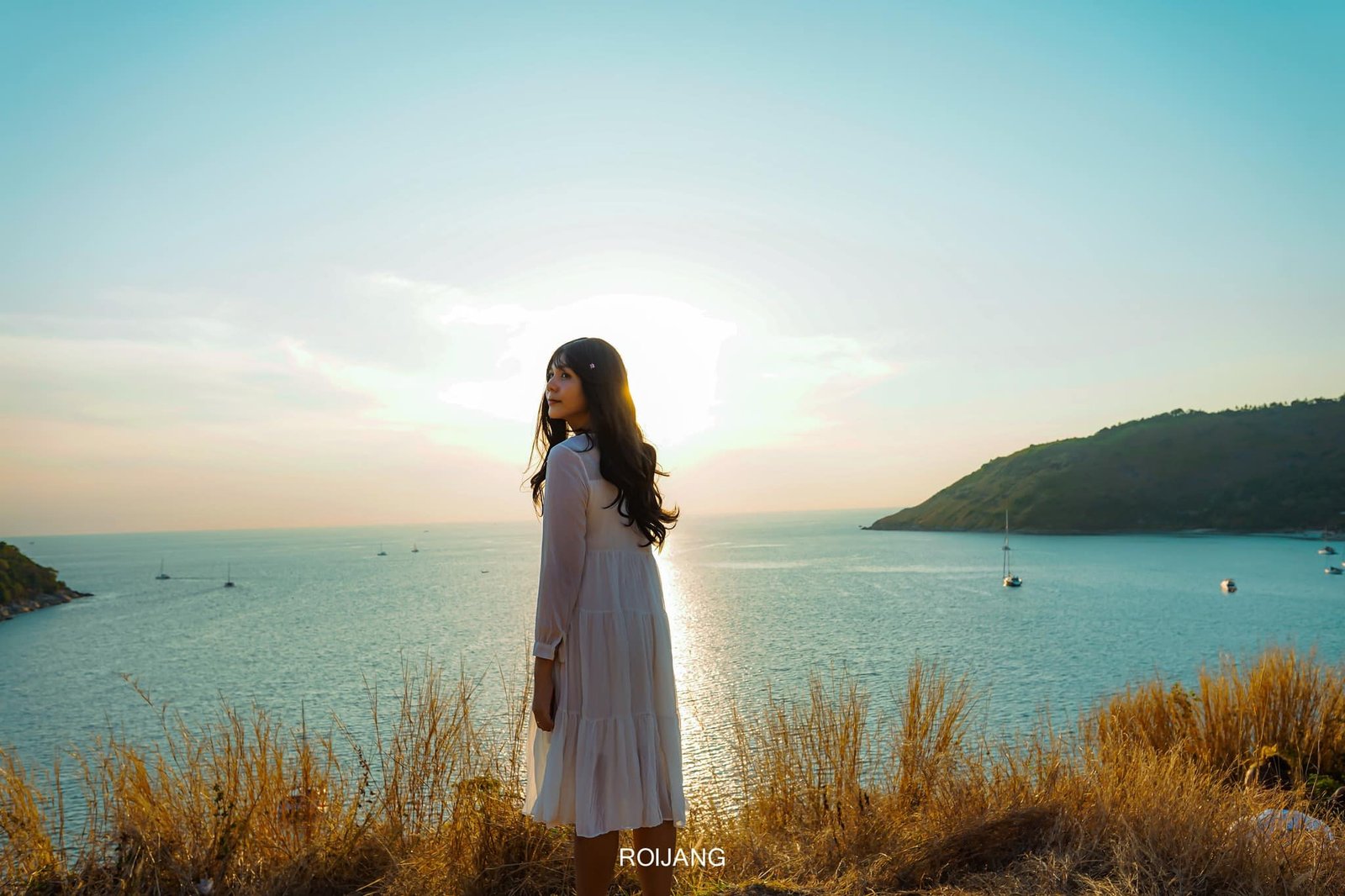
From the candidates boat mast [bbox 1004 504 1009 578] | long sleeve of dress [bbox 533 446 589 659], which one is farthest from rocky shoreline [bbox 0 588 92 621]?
boat mast [bbox 1004 504 1009 578]

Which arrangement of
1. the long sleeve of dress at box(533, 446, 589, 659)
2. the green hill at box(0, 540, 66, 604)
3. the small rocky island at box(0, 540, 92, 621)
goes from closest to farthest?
1. the long sleeve of dress at box(533, 446, 589, 659)
2. the small rocky island at box(0, 540, 92, 621)
3. the green hill at box(0, 540, 66, 604)

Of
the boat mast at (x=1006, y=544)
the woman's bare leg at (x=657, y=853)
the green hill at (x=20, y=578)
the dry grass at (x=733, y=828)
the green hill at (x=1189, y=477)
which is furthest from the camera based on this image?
the green hill at (x=1189, y=477)

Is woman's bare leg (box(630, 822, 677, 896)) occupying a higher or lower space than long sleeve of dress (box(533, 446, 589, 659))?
lower

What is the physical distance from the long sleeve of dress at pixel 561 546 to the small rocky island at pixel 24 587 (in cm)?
6572

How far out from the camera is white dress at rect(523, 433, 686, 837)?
2414 mm

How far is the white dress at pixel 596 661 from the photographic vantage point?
2.41 m

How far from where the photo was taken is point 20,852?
339cm

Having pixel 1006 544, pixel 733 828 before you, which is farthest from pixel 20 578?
pixel 1006 544

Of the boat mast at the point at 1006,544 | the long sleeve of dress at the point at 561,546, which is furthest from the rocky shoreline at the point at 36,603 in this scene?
the boat mast at the point at 1006,544

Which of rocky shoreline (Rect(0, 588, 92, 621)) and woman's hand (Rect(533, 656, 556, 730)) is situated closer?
woman's hand (Rect(533, 656, 556, 730))

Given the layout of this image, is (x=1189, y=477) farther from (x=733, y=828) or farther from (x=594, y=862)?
(x=594, y=862)

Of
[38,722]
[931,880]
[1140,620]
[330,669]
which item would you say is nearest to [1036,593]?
[1140,620]

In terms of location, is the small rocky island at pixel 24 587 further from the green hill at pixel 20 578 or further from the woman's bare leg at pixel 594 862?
the woman's bare leg at pixel 594 862

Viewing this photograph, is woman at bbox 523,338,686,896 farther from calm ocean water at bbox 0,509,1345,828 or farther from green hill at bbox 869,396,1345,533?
green hill at bbox 869,396,1345,533
